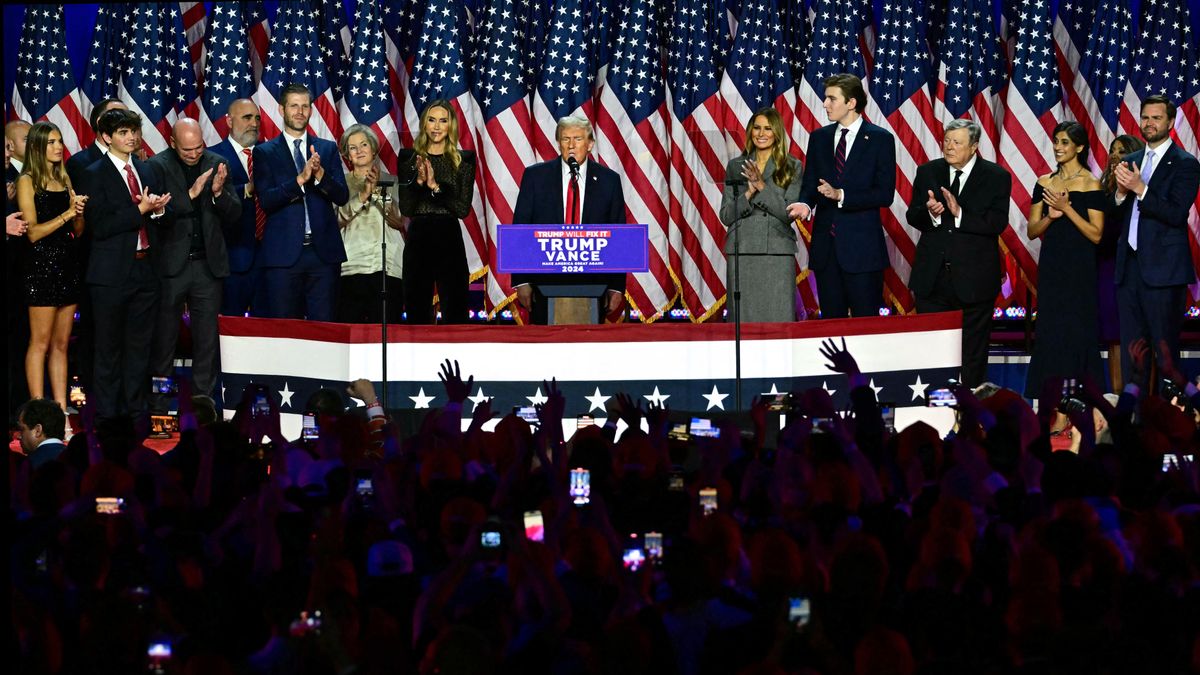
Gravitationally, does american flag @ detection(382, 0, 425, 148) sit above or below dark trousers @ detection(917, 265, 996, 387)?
above

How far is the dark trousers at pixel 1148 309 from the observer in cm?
858

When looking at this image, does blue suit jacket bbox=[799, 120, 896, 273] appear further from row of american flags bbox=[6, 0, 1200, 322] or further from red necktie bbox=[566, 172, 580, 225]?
row of american flags bbox=[6, 0, 1200, 322]

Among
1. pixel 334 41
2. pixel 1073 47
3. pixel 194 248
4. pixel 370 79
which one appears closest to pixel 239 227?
pixel 194 248

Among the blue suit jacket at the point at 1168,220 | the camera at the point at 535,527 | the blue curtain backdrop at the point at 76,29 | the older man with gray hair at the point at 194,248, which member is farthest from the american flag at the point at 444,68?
the camera at the point at 535,527

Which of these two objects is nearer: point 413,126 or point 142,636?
point 142,636

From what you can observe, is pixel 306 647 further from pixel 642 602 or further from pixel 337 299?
pixel 337 299

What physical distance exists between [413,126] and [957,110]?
343 cm

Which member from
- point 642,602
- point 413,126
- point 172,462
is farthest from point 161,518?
point 413,126

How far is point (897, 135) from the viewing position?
11008 millimetres

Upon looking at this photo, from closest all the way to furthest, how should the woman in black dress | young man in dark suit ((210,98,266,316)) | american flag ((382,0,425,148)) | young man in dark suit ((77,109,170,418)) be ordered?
the woman in black dress < young man in dark suit ((77,109,170,418)) < young man in dark suit ((210,98,266,316)) < american flag ((382,0,425,148))

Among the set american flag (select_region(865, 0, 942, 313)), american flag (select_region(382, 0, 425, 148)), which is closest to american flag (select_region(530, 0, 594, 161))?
american flag (select_region(382, 0, 425, 148))

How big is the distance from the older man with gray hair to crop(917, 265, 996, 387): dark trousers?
358 centimetres

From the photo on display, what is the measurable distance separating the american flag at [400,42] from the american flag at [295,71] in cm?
46

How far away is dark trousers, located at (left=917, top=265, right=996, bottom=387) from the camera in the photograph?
8914 mm
